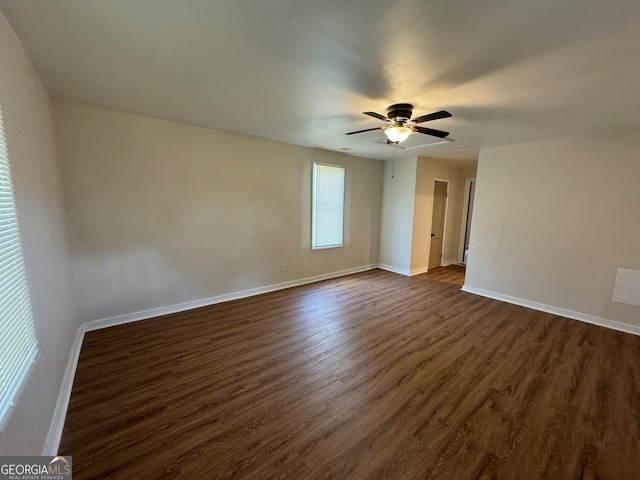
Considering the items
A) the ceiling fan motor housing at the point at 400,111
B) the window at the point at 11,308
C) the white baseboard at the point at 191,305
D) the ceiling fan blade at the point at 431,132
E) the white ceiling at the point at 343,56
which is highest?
the white ceiling at the point at 343,56

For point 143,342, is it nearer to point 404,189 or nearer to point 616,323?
point 404,189

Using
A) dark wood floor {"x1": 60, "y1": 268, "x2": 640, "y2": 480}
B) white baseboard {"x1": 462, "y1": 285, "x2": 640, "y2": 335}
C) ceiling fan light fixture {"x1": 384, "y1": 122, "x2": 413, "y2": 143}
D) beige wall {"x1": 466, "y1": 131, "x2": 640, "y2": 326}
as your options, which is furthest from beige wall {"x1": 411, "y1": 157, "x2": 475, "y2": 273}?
ceiling fan light fixture {"x1": 384, "y1": 122, "x2": 413, "y2": 143}

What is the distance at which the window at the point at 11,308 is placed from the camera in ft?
3.64

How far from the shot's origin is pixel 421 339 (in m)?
3.02

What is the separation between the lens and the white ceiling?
1374 mm

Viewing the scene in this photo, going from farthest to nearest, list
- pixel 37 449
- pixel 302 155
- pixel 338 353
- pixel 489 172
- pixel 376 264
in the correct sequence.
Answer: pixel 376 264 → pixel 302 155 → pixel 489 172 → pixel 338 353 → pixel 37 449

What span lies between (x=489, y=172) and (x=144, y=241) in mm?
5256

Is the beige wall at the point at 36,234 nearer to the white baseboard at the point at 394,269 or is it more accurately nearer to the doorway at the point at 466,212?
the white baseboard at the point at 394,269

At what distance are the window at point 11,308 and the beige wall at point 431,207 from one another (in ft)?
18.1

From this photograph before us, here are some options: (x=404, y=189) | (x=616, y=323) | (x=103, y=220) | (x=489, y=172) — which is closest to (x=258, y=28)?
(x=103, y=220)

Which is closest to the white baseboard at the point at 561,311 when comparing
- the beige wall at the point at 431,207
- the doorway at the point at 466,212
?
the beige wall at the point at 431,207

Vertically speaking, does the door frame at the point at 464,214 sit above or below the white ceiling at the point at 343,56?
below

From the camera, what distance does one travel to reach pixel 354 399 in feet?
6.84

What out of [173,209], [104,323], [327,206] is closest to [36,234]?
[173,209]
